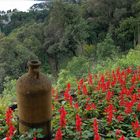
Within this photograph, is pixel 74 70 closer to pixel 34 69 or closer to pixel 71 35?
pixel 71 35

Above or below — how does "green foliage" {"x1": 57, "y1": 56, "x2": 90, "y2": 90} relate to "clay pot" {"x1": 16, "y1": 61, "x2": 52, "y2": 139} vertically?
below

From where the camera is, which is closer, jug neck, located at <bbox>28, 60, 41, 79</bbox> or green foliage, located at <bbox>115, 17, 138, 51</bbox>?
jug neck, located at <bbox>28, 60, 41, 79</bbox>

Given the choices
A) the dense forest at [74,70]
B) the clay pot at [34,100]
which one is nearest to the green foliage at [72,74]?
the dense forest at [74,70]

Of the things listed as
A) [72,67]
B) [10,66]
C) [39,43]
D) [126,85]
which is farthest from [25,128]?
[39,43]

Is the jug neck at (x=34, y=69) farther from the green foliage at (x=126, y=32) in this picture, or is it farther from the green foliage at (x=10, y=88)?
the green foliage at (x=126, y=32)

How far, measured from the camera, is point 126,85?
3816 mm

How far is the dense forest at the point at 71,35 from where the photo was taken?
75.6 feet

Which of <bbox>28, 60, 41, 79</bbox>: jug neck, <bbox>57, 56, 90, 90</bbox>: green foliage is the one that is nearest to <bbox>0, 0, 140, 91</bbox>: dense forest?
<bbox>57, 56, 90, 90</bbox>: green foliage

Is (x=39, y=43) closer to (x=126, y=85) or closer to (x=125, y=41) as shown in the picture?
(x=125, y=41)

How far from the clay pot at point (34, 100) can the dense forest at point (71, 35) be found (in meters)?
17.6

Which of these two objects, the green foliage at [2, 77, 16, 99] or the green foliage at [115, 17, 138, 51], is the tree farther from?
the green foliage at [2, 77, 16, 99]

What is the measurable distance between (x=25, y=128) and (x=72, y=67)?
12.9 meters

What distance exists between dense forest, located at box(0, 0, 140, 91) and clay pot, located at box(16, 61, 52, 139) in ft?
57.7

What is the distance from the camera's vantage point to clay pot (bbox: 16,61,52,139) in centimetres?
243
